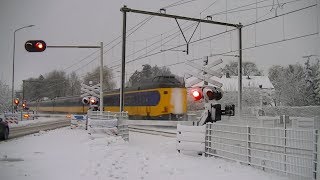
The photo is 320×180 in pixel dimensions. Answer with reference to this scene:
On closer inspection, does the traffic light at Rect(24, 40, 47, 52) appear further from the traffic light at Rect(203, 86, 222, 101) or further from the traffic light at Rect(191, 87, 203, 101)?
the traffic light at Rect(203, 86, 222, 101)

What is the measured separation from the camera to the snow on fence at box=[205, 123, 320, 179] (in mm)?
9336

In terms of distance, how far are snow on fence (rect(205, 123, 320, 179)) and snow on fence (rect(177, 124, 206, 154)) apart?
0.19 meters

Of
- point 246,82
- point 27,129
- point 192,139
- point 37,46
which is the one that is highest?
point 246,82

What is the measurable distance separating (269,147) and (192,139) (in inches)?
138

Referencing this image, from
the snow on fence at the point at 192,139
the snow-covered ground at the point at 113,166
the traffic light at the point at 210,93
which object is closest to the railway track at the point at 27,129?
the snow-covered ground at the point at 113,166

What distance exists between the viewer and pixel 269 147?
11391 mm

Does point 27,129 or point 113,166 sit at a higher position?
point 113,166

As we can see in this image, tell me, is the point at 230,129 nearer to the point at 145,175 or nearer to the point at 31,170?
the point at 145,175

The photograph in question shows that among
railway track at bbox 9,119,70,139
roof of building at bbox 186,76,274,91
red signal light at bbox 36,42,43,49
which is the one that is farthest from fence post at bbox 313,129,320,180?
roof of building at bbox 186,76,274,91

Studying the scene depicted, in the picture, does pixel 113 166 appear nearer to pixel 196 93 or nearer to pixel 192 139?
pixel 192 139

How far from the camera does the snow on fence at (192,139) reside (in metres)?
14.1

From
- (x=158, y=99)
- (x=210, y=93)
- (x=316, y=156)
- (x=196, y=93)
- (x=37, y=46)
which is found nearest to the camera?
(x=316, y=156)

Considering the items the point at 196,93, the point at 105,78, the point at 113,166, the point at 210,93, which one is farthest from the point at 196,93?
the point at 105,78

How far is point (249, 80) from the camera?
89.2m
